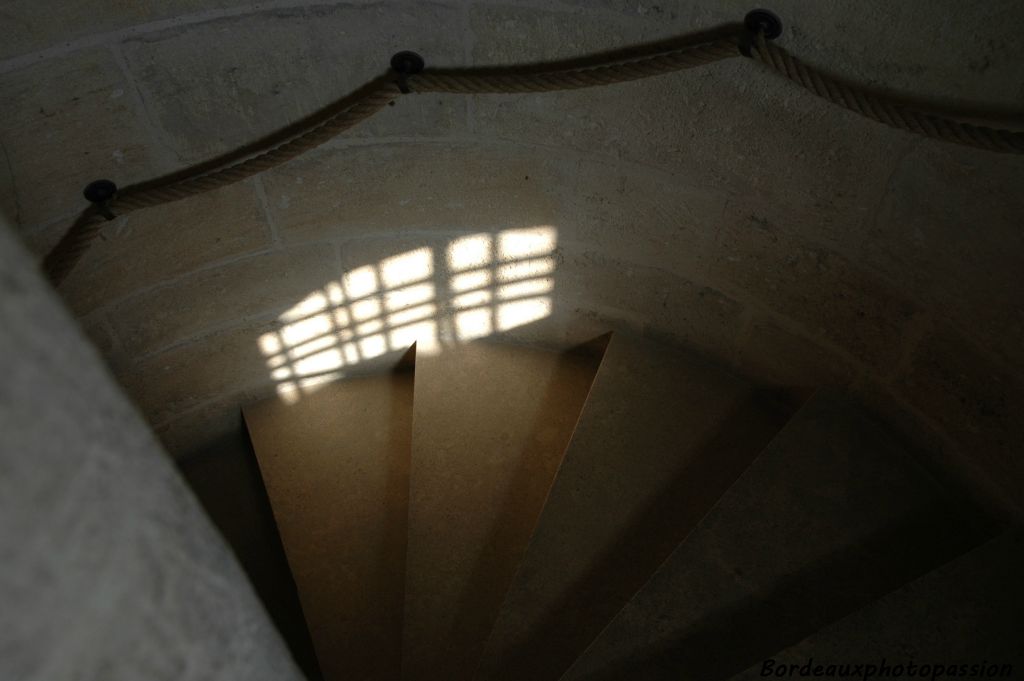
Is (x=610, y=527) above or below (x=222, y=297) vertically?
below

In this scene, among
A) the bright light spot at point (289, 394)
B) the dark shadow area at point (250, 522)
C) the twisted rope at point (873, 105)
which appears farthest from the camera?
the bright light spot at point (289, 394)

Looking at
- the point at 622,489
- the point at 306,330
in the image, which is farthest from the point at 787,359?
the point at 306,330

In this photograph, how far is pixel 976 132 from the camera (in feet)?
6.36

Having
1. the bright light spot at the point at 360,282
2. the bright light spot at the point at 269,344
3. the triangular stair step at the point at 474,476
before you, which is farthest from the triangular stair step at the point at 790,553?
the bright light spot at the point at 269,344

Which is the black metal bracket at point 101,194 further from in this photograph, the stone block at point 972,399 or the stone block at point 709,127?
the stone block at point 972,399

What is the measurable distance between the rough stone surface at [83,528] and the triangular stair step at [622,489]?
1873 millimetres

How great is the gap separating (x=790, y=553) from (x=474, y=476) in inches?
47.5

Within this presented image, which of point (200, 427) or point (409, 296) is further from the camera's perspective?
point (200, 427)

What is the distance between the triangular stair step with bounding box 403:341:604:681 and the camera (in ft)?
9.09

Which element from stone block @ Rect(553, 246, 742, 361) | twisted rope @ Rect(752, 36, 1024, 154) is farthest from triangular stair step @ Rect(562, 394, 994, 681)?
twisted rope @ Rect(752, 36, 1024, 154)

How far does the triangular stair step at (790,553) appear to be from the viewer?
7.88 feet

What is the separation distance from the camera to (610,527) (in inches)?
111

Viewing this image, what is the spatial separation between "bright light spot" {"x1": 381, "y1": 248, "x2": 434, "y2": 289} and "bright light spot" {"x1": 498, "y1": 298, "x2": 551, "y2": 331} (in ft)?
1.26

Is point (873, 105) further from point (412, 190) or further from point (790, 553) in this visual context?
point (412, 190)
